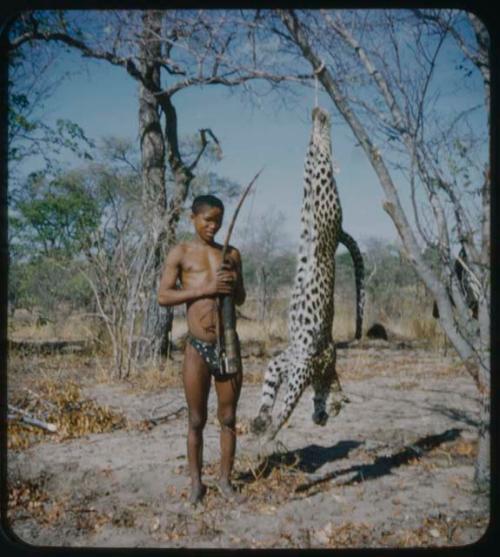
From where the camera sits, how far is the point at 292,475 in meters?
2.75

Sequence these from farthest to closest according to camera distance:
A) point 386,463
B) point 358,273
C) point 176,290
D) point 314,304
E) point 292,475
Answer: point 358,273 < point 314,304 < point 386,463 < point 292,475 < point 176,290

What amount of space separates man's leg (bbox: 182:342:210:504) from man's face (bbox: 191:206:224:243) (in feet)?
1.59

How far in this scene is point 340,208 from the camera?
2893 mm

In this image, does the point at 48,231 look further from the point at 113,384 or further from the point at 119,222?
the point at 113,384

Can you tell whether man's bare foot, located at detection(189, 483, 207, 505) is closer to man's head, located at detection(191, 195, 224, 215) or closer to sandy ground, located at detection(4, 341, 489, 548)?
sandy ground, located at detection(4, 341, 489, 548)

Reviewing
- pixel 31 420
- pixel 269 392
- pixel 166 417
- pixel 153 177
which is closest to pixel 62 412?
pixel 31 420

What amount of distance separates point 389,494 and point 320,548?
45 centimetres

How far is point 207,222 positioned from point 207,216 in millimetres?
26

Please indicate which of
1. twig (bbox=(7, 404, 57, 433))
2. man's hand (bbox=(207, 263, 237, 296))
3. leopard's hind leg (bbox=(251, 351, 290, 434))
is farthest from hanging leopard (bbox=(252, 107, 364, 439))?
twig (bbox=(7, 404, 57, 433))

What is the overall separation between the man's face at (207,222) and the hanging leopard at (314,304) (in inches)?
22.6

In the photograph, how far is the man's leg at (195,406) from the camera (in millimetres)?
2504

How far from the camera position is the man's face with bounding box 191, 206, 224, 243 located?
2502 millimetres

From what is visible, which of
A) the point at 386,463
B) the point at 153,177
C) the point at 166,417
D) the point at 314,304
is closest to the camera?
the point at 386,463

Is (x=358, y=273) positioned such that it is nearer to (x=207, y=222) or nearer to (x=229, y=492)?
(x=207, y=222)
